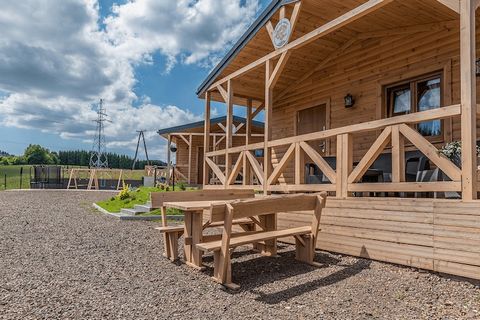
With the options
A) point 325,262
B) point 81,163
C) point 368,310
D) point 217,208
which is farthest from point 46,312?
point 81,163

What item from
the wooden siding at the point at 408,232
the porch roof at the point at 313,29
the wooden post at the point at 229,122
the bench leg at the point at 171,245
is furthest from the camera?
the wooden post at the point at 229,122

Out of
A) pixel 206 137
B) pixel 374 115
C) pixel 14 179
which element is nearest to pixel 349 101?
pixel 374 115

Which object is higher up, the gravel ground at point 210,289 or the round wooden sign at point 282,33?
the round wooden sign at point 282,33

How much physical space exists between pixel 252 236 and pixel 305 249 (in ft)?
2.81

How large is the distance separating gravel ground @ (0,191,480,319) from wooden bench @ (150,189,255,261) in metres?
0.22

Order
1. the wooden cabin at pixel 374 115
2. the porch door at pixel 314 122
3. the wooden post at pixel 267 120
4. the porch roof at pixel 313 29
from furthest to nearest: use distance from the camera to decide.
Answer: the porch door at pixel 314 122
the wooden post at pixel 267 120
the porch roof at pixel 313 29
the wooden cabin at pixel 374 115

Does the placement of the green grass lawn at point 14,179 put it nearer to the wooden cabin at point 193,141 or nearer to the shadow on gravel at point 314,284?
the wooden cabin at point 193,141

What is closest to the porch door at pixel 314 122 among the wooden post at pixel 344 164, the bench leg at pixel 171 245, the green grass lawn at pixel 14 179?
the wooden post at pixel 344 164

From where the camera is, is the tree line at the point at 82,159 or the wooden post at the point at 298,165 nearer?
the wooden post at the point at 298,165

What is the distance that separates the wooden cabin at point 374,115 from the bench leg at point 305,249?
52 centimetres

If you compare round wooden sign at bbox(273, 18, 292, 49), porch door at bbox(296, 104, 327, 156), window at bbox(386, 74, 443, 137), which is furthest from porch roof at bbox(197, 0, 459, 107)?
window at bbox(386, 74, 443, 137)

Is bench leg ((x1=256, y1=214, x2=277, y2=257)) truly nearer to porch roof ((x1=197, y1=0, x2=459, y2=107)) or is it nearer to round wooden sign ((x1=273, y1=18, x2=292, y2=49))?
porch roof ((x1=197, y1=0, x2=459, y2=107))

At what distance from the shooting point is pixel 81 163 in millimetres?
73000

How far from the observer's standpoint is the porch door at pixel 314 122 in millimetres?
8516
